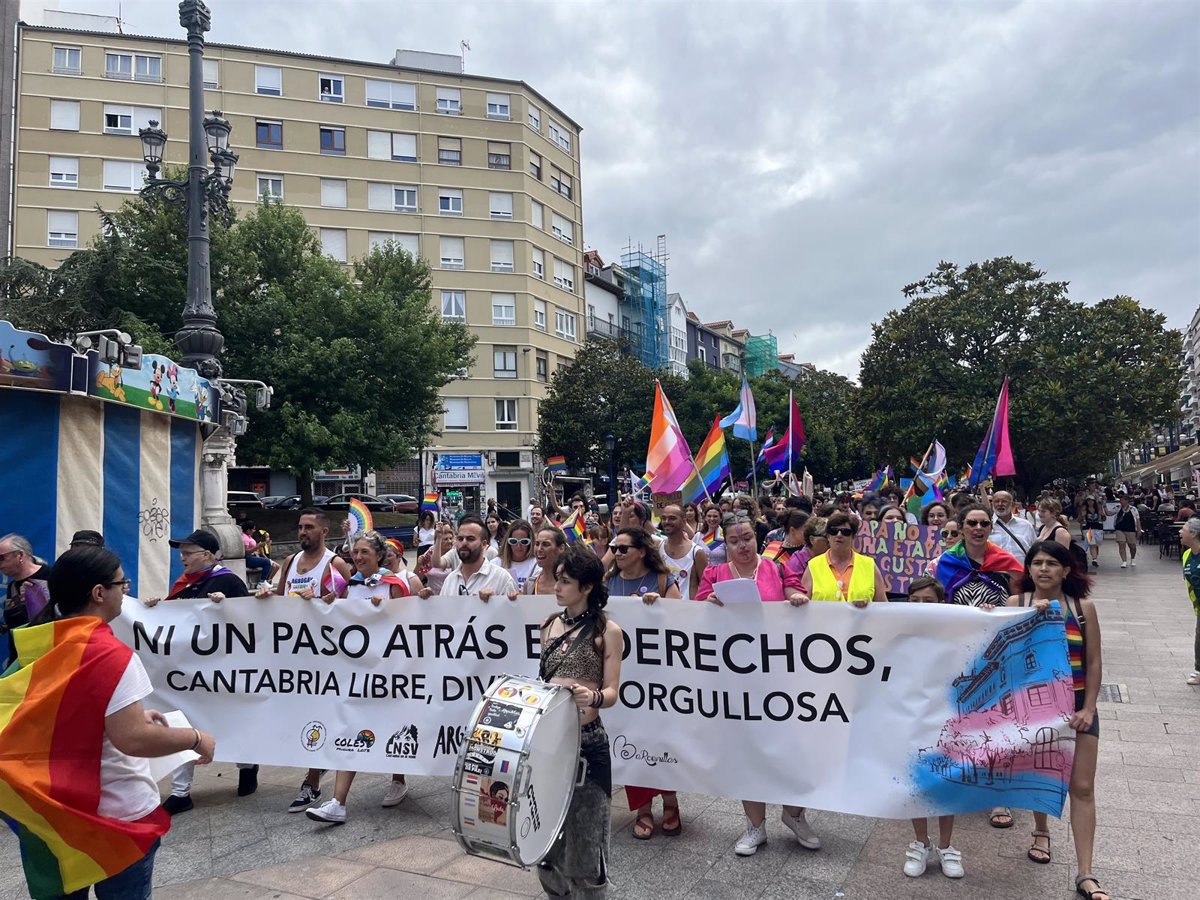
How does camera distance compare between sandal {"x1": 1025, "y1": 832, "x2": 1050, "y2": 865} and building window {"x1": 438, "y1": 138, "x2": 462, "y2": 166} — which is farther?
building window {"x1": 438, "y1": 138, "x2": 462, "y2": 166}

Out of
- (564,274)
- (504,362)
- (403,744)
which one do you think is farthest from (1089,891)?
(564,274)

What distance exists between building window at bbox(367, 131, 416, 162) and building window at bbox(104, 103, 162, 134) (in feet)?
31.5

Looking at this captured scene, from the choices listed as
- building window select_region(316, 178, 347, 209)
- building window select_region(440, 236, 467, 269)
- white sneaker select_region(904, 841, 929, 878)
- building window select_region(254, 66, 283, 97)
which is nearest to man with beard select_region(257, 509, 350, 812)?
white sneaker select_region(904, 841, 929, 878)

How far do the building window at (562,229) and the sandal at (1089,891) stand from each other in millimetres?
44692

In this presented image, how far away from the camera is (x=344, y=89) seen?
41.0 metres

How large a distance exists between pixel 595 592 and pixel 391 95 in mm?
44194

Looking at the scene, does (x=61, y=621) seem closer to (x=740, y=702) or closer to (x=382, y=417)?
(x=740, y=702)

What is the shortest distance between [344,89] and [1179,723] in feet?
143

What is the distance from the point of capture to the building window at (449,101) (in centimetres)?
4272

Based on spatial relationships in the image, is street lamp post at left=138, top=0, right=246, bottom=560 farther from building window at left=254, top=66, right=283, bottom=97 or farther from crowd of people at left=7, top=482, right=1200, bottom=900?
building window at left=254, top=66, right=283, bottom=97

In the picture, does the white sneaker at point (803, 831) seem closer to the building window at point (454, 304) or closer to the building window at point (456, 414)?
the building window at point (456, 414)

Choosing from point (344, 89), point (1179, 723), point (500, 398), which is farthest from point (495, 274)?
point (1179, 723)

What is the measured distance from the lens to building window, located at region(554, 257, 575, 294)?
46.4 m

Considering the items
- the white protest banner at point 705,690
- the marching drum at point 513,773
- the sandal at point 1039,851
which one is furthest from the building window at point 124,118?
the sandal at point 1039,851
